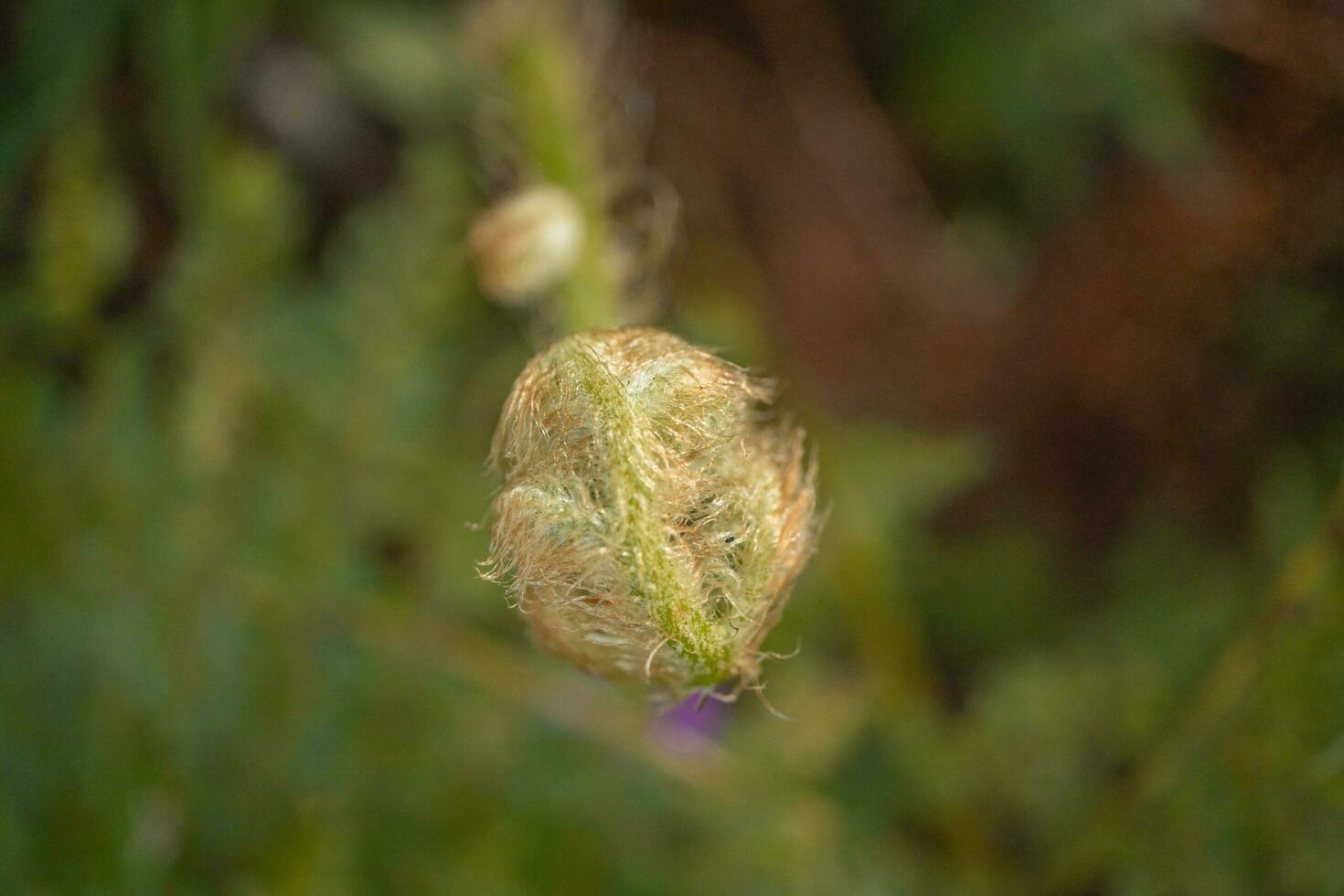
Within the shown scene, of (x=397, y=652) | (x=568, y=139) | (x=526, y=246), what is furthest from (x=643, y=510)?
(x=397, y=652)

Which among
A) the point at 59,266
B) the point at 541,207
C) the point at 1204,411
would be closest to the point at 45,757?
the point at 59,266

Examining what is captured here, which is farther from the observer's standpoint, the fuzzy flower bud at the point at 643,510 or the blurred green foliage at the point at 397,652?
the blurred green foliage at the point at 397,652

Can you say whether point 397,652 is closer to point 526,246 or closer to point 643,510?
point 526,246

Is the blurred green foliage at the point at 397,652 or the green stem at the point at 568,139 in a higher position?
the green stem at the point at 568,139

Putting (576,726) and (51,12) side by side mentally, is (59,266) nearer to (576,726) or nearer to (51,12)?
(51,12)

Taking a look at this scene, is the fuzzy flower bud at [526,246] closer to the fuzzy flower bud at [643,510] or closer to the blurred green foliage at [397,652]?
the blurred green foliage at [397,652]

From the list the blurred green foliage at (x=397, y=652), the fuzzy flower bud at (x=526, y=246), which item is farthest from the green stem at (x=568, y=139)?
the blurred green foliage at (x=397, y=652)

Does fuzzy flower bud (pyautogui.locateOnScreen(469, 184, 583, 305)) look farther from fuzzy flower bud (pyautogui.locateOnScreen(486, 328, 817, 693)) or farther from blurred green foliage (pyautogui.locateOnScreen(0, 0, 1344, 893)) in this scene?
fuzzy flower bud (pyautogui.locateOnScreen(486, 328, 817, 693))
